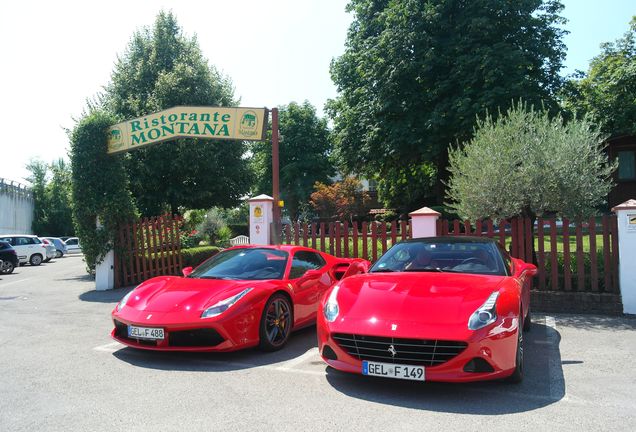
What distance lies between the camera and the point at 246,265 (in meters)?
6.77

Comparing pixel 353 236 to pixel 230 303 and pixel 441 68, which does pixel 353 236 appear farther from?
pixel 441 68

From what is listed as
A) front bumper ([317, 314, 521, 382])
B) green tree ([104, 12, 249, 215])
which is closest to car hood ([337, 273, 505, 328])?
front bumper ([317, 314, 521, 382])

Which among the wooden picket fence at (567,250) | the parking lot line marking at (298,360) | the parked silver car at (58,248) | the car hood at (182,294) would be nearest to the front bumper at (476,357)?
the parking lot line marking at (298,360)

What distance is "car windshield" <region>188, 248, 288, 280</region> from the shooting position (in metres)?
6.50

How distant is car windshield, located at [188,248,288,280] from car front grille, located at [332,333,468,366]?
231 cm

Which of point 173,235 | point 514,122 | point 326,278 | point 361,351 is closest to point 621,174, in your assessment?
point 514,122

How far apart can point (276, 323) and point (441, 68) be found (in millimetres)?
16315

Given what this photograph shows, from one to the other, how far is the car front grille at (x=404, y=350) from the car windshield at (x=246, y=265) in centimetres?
231

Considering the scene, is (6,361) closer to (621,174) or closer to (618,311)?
(618,311)

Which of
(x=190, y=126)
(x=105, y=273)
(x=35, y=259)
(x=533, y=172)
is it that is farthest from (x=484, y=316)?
(x=35, y=259)

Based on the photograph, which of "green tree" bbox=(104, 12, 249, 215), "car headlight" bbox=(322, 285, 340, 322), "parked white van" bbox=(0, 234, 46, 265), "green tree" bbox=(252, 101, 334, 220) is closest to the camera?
"car headlight" bbox=(322, 285, 340, 322)

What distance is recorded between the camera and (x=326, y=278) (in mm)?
7250

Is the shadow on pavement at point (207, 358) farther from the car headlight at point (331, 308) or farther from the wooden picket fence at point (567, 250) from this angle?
the wooden picket fence at point (567, 250)

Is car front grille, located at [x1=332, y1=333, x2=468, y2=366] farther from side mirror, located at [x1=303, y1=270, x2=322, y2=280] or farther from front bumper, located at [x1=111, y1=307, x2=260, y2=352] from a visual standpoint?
side mirror, located at [x1=303, y1=270, x2=322, y2=280]
